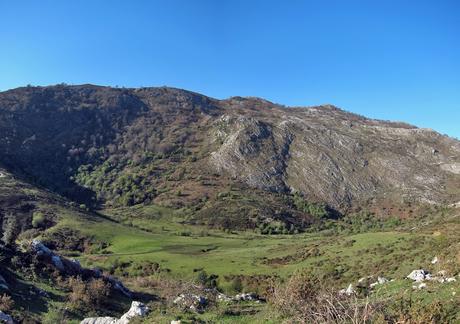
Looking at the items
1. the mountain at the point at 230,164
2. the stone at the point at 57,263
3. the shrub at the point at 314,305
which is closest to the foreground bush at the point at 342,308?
the shrub at the point at 314,305

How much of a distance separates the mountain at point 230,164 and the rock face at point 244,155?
1.37 ft

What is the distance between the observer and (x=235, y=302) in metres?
29.5

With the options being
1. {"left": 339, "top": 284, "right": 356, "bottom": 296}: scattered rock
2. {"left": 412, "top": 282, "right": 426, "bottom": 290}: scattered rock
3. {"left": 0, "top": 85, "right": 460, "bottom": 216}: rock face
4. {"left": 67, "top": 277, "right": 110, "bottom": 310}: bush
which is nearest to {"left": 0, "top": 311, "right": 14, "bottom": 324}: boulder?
{"left": 67, "top": 277, "right": 110, "bottom": 310}: bush

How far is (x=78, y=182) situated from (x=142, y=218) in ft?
184

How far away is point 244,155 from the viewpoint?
16312 centimetres

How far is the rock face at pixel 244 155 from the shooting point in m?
149

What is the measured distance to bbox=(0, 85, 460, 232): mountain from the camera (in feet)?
445

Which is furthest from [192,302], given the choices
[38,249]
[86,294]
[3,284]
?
[38,249]

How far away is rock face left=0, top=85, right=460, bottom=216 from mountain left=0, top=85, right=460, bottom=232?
42 cm

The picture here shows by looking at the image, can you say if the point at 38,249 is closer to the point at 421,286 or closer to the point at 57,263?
the point at 57,263

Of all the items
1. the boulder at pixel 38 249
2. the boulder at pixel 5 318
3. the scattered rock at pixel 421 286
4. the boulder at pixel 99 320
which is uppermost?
the scattered rock at pixel 421 286

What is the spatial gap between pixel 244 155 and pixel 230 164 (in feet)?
27.4

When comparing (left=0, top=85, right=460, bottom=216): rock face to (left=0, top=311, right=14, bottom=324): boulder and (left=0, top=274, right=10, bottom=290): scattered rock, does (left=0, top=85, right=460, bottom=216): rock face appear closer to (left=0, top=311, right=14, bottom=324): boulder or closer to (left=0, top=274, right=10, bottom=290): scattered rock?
(left=0, top=274, right=10, bottom=290): scattered rock

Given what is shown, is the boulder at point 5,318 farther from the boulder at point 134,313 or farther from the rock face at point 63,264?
the rock face at point 63,264
